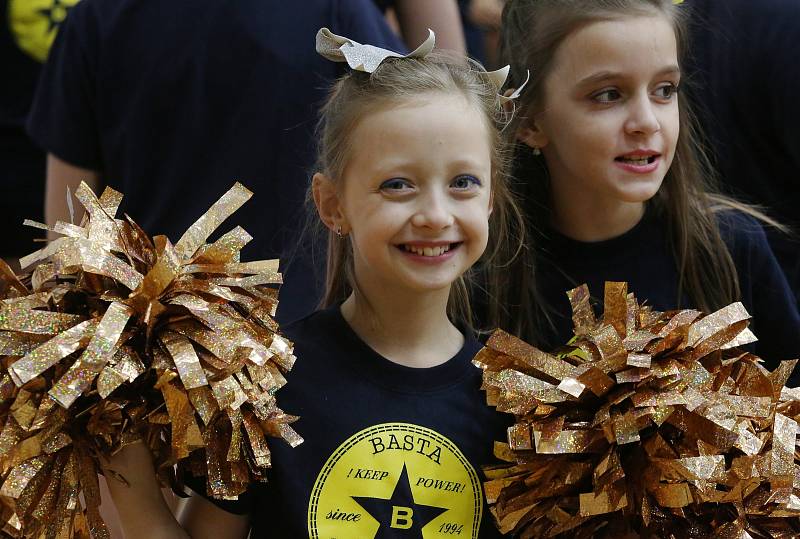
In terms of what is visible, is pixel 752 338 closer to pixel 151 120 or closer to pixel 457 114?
pixel 457 114

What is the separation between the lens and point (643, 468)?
1.99 m

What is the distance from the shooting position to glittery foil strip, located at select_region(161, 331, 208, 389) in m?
1.87

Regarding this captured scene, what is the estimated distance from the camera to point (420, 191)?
6.97 ft

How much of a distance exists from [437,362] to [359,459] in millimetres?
237

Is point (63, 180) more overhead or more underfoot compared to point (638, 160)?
more underfoot

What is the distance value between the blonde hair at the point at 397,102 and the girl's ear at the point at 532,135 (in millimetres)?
190

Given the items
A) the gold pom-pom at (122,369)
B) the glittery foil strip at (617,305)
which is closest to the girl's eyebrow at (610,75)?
the glittery foil strip at (617,305)

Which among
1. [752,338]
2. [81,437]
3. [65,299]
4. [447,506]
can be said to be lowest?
[447,506]

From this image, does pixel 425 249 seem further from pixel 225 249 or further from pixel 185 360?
pixel 185 360

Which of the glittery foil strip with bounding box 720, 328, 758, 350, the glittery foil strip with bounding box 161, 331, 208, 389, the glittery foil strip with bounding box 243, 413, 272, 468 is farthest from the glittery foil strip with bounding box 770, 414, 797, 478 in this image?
the glittery foil strip with bounding box 161, 331, 208, 389

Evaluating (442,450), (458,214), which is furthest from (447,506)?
(458,214)

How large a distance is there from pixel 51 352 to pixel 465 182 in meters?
0.72

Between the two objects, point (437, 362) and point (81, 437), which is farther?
point (437, 362)

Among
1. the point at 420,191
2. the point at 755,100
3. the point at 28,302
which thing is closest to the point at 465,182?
the point at 420,191
